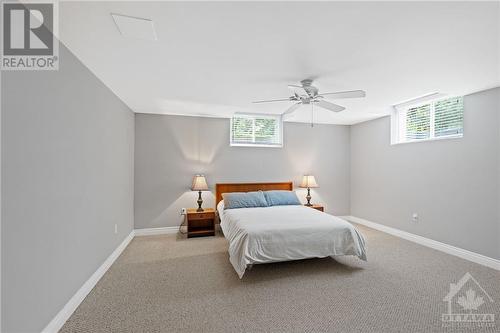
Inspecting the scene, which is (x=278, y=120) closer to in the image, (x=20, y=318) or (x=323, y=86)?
(x=323, y=86)

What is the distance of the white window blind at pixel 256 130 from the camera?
198 inches

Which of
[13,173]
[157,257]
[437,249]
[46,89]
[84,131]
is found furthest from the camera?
[437,249]

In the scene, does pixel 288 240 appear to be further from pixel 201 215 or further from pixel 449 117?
pixel 449 117

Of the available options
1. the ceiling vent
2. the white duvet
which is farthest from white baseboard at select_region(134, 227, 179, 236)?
the ceiling vent

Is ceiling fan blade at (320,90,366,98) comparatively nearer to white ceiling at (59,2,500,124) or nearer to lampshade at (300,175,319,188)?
white ceiling at (59,2,500,124)

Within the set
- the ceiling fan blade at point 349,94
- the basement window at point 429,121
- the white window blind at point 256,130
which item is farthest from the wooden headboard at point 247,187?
the ceiling fan blade at point 349,94

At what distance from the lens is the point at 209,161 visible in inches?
189

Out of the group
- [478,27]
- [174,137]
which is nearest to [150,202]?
[174,137]

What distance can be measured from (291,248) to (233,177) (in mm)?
2415

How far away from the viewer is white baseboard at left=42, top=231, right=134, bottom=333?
1.81m

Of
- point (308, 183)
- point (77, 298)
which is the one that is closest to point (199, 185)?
point (308, 183)

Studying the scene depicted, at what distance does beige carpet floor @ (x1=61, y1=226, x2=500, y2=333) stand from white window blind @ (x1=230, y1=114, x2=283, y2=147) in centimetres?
251

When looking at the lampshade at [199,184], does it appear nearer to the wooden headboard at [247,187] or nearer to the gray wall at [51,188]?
the wooden headboard at [247,187]

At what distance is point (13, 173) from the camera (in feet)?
4.69
